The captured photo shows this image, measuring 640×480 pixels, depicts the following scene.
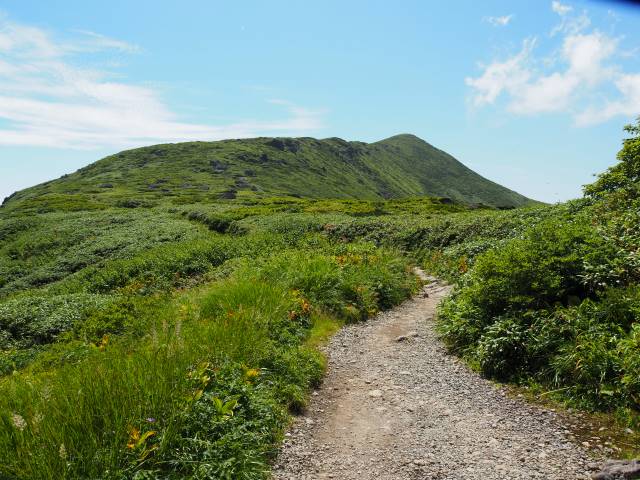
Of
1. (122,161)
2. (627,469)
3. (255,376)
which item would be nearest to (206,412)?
(255,376)

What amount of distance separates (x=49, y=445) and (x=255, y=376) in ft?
10.9

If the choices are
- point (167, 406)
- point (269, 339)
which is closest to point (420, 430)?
Result: point (269, 339)

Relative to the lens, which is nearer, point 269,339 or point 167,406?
point 167,406

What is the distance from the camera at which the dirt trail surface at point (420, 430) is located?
5.72 meters

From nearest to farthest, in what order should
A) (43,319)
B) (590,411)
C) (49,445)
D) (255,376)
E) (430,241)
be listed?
(49,445) → (590,411) → (255,376) → (43,319) → (430,241)

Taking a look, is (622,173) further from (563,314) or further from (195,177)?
(195,177)

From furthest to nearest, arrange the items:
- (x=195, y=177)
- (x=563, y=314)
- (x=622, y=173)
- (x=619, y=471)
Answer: (x=195, y=177) < (x=622, y=173) < (x=563, y=314) < (x=619, y=471)

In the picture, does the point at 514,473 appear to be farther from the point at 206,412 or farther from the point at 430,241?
the point at 430,241

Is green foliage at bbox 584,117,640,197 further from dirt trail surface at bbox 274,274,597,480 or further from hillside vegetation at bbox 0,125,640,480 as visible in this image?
dirt trail surface at bbox 274,274,597,480

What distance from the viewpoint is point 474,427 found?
675 centimetres

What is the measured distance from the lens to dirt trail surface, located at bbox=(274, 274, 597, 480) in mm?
5719

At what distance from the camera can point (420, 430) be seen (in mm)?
6832

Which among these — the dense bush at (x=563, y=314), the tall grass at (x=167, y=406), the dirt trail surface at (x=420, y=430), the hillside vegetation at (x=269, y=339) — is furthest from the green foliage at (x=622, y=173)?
the tall grass at (x=167, y=406)

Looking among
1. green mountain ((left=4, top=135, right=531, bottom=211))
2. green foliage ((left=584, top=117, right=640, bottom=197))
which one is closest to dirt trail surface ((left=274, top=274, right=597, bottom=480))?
green foliage ((left=584, top=117, right=640, bottom=197))
